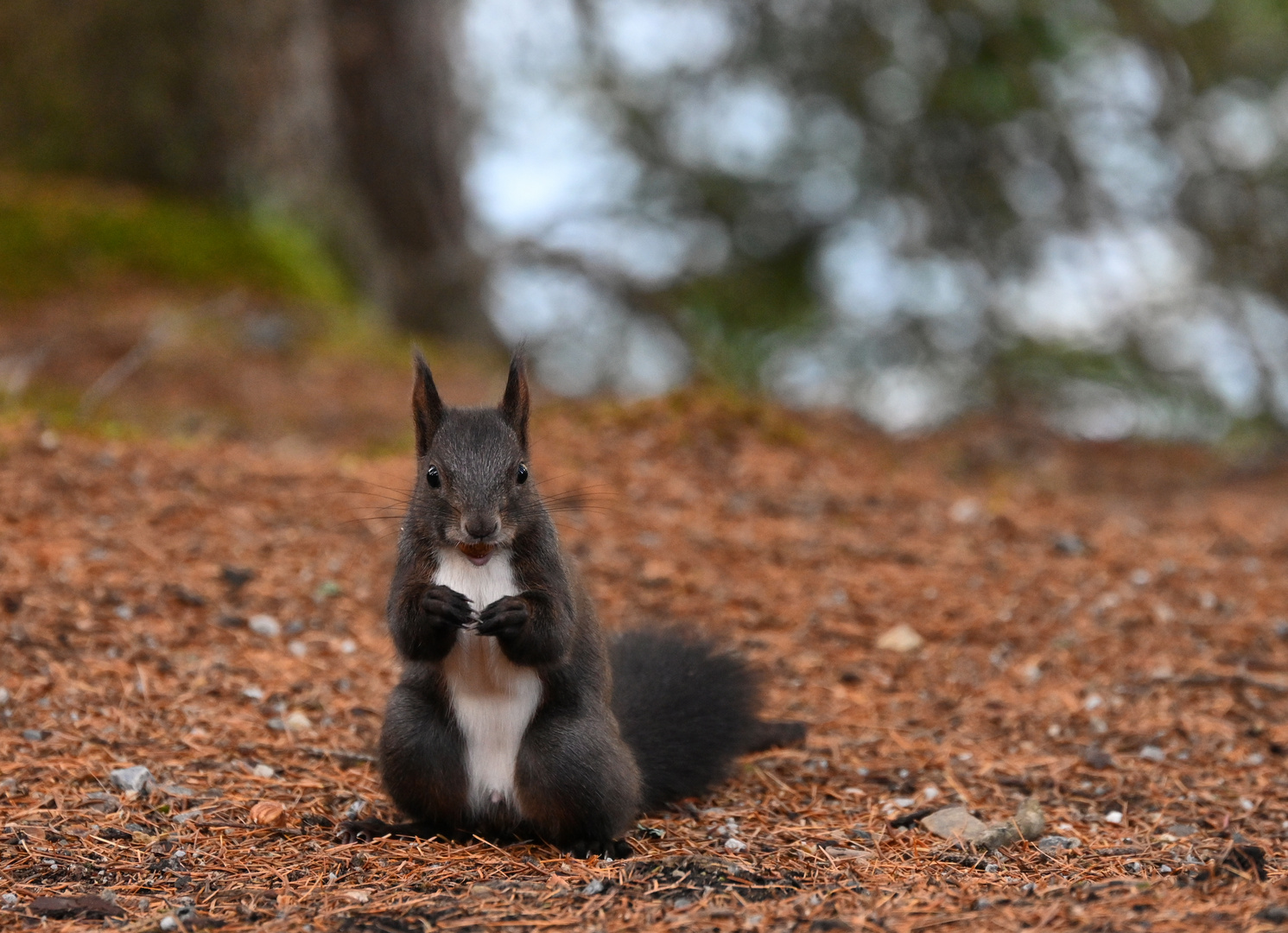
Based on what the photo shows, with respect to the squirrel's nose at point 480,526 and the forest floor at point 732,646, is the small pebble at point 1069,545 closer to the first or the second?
the forest floor at point 732,646

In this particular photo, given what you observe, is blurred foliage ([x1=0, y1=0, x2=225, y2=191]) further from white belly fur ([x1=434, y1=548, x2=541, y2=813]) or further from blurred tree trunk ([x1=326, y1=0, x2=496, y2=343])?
white belly fur ([x1=434, y1=548, x2=541, y2=813])

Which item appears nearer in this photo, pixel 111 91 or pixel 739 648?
pixel 739 648

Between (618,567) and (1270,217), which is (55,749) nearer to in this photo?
(618,567)

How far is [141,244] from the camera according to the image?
284 inches

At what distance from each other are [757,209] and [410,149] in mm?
A: 2923

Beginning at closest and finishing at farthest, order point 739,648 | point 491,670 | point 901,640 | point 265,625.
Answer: point 491,670, point 265,625, point 739,648, point 901,640

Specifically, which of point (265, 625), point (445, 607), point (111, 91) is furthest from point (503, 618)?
point (111, 91)

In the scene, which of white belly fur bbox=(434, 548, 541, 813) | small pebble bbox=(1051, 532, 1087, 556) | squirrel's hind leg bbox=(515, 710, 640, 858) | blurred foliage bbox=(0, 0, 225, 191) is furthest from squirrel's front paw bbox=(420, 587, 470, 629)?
blurred foliage bbox=(0, 0, 225, 191)

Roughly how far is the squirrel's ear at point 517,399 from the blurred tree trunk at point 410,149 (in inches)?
210

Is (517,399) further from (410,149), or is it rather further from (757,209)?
(410,149)

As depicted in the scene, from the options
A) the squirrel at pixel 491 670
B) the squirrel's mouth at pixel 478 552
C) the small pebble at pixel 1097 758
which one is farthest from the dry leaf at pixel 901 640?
the squirrel's mouth at pixel 478 552

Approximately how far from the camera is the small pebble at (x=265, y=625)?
3542 millimetres

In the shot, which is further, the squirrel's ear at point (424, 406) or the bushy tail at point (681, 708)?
the bushy tail at point (681, 708)

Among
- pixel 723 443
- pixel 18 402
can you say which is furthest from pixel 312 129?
pixel 723 443
